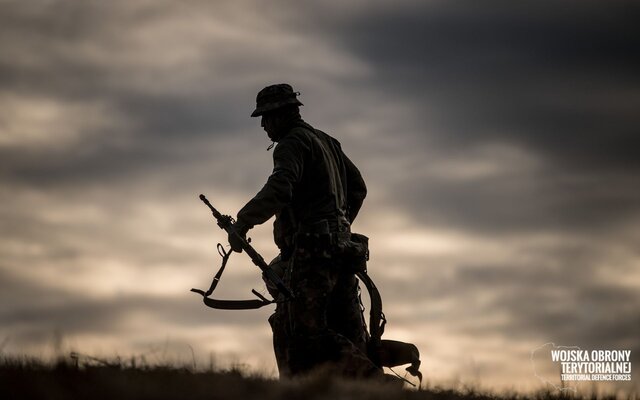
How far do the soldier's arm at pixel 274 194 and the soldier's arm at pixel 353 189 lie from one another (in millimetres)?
1394

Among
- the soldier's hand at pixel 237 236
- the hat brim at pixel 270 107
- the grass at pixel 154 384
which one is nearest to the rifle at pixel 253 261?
the soldier's hand at pixel 237 236

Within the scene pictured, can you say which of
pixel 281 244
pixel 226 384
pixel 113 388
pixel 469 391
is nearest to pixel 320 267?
pixel 281 244

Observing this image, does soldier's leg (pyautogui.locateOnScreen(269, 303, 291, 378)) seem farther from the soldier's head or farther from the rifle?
the soldier's head

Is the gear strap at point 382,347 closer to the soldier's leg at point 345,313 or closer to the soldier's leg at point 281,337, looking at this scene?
the soldier's leg at point 345,313

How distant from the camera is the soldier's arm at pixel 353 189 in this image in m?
14.1

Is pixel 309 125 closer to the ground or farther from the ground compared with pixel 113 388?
farther from the ground

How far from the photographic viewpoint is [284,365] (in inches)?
516

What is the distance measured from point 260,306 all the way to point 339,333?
1.06m

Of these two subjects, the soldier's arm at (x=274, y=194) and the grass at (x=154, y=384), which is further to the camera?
the soldier's arm at (x=274, y=194)

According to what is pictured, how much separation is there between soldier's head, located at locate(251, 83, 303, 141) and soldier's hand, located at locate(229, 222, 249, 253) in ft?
4.84

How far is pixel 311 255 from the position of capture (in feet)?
42.8

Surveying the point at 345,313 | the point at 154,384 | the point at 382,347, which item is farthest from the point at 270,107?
the point at 154,384

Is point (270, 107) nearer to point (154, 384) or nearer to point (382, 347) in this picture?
point (382, 347)

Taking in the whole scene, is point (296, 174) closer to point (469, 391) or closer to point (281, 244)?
point (281, 244)
